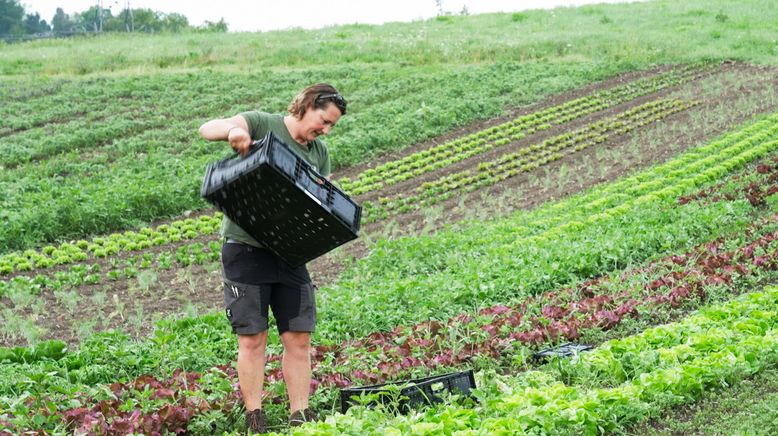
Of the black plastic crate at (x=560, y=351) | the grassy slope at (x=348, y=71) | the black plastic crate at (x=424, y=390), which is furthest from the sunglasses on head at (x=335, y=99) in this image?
the grassy slope at (x=348, y=71)

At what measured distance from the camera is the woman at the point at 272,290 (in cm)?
563

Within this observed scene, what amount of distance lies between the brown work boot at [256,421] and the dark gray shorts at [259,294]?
464 mm

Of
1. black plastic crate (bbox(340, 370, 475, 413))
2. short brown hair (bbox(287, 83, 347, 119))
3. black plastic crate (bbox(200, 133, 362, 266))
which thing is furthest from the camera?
short brown hair (bbox(287, 83, 347, 119))

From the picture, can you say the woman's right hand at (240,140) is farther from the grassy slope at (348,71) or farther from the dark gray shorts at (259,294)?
the grassy slope at (348,71)

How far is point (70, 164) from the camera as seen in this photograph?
18672 millimetres

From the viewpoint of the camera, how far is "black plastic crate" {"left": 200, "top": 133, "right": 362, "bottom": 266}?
17.1 feet

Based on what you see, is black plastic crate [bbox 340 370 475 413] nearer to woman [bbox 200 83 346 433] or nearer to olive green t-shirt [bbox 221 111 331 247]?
woman [bbox 200 83 346 433]

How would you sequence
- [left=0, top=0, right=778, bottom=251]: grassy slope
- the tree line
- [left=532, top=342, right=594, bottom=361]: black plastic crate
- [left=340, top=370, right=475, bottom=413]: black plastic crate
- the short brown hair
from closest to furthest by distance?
1. [left=340, top=370, right=475, bottom=413]: black plastic crate
2. the short brown hair
3. [left=532, top=342, right=594, bottom=361]: black plastic crate
4. [left=0, top=0, right=778, bottom=251]: grassy slope
5. the tree line

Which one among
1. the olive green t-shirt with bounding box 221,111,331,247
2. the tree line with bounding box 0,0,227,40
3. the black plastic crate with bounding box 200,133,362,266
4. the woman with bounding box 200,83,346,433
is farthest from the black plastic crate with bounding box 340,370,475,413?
the tree line with bounding box 0,0,227,40

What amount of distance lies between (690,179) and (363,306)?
7.75 meters

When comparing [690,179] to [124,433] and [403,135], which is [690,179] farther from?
[124,433]

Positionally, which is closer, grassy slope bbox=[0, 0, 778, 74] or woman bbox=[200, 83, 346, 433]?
woman bbox=[200, 83, 346, 433]

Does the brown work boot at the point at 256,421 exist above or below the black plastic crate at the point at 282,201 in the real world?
below

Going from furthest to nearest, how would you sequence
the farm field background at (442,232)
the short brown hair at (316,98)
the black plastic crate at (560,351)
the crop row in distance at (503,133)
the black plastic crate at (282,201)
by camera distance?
the crop row in distance at (503,133) → the black plastic crate at (560,351) → the farm field background at (442,232) → the short brown hair at (316,98) → the black plastic crate at (282,201)
